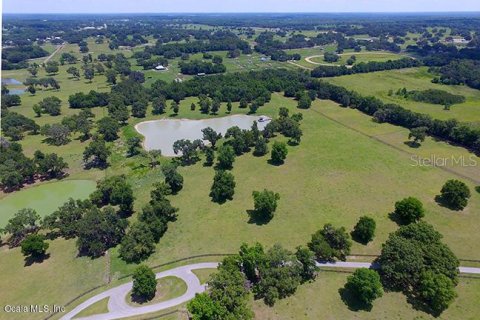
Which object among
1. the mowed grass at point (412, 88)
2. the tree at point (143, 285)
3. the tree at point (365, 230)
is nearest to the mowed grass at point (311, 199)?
the tree at point (365, 230)

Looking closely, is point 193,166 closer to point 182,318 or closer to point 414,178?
point 182,318

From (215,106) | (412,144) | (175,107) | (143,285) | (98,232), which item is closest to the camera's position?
(143,285)

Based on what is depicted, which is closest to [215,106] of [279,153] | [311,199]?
[279,153]

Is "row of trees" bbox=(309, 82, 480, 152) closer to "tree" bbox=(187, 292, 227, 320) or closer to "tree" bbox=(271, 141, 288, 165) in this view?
"tree" bbox=(271, 141, 288, 165)

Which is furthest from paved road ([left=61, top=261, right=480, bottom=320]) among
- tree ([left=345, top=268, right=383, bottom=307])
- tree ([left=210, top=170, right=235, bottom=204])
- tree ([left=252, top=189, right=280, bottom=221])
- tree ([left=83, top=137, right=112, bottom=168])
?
tree ([left=83, top=137, right=112, bottom=168])

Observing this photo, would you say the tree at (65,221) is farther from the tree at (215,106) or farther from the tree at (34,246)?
the tree at (215,106)
